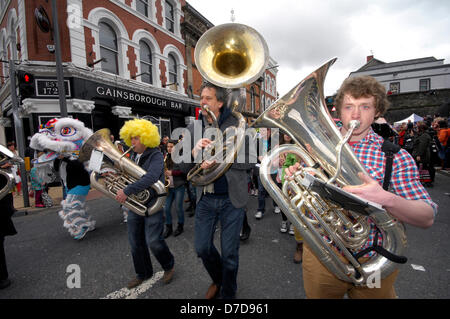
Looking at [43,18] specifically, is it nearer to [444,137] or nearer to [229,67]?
[229,67]

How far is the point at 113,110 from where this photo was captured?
9055 mm

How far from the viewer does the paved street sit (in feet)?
7.18

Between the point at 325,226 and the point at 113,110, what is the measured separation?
32.6ft

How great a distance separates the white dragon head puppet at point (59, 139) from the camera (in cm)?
340

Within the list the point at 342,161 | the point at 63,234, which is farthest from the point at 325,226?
the point at 63,234

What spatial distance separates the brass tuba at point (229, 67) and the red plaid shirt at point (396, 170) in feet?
2.97

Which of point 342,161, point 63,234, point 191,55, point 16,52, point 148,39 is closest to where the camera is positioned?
point 342,161

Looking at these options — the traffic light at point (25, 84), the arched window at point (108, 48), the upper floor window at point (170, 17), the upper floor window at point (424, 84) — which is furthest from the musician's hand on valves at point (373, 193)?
the upper floor window at point (424, 84)

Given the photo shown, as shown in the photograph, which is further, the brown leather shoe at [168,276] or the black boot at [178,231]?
the black boot at [178,231]

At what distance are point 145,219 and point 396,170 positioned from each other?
2227 mm

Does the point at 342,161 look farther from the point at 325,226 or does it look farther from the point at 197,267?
the point at 197,267

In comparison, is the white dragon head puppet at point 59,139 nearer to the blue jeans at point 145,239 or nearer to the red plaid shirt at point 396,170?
the blue jeans at point 145,239

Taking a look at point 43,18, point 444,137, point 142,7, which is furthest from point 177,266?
point 142,7
